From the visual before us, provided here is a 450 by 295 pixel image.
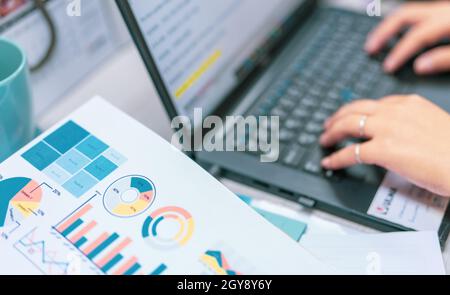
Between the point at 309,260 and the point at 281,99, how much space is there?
0.31 metres

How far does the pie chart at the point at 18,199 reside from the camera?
0.39m

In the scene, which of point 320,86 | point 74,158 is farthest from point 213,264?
point 320,86

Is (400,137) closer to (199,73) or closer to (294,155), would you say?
(294,155)

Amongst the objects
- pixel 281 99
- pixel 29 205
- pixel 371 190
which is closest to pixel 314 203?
pixel 371 190

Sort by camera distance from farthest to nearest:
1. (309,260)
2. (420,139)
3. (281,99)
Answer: (281,99) < (420,139) < (309,260)

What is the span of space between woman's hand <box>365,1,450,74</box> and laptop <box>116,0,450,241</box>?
15 millimetres

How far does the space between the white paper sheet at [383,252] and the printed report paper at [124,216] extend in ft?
0.36

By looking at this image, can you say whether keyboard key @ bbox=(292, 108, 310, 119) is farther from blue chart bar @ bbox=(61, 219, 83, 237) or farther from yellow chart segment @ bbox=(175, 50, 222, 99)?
blue chart bar @ bbox=(61, 219, 83, 237)

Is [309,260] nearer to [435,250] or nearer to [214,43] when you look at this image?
[435,250]

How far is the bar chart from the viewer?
356mm

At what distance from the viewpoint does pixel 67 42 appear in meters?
0.68

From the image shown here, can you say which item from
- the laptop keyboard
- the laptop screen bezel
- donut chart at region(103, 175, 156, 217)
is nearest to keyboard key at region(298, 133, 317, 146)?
the laptop keyboard

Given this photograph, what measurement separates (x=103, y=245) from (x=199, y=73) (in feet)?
0.89

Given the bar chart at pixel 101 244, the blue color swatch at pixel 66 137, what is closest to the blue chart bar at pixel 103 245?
the bar chart at pixel 101 244
